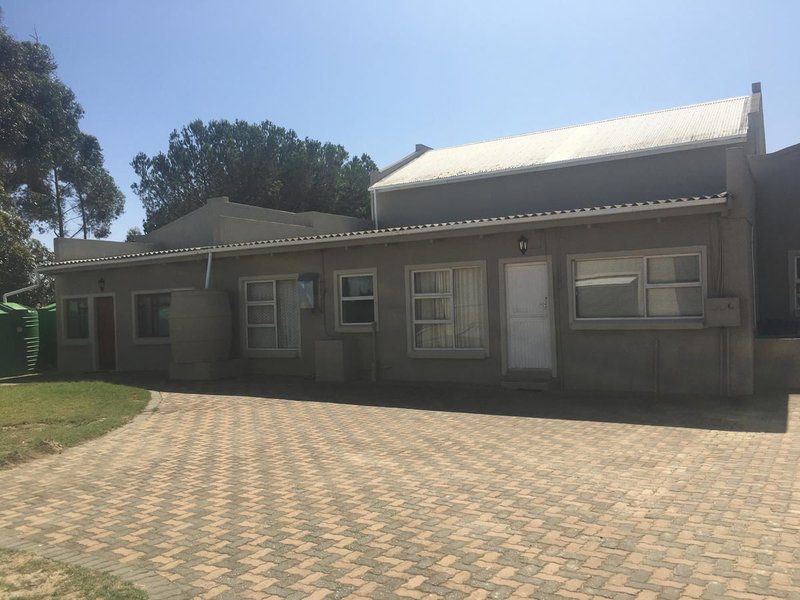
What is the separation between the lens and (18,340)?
18.0 m

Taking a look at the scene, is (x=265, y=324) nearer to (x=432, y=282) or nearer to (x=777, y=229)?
(x=432, y=282)

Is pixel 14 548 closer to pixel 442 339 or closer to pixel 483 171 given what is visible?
pixel 442 339

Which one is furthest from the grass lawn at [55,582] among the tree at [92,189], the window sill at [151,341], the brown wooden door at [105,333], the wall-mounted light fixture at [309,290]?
the tree at [92,189]

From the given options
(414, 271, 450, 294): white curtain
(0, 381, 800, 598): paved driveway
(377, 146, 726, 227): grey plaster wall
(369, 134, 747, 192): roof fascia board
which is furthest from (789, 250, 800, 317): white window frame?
(414, 271, 450, 294): white curtain

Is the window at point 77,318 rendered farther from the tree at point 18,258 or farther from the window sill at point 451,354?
the window sill at point 451,354

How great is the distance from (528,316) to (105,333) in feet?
38.0

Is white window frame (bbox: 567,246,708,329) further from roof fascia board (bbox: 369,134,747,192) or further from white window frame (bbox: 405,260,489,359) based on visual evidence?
roof fascia board (bbox: 369,134,747,192)

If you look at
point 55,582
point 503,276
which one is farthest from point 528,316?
point 55,582

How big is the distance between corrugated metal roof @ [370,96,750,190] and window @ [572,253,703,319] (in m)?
6.16

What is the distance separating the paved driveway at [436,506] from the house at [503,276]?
187cm

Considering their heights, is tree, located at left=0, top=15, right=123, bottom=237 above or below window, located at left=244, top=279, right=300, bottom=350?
above

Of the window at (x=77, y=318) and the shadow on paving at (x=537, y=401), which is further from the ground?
the window at (x=77, y=318)

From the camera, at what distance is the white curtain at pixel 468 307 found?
12.5 meters

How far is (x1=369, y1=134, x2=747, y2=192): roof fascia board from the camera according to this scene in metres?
15.3
